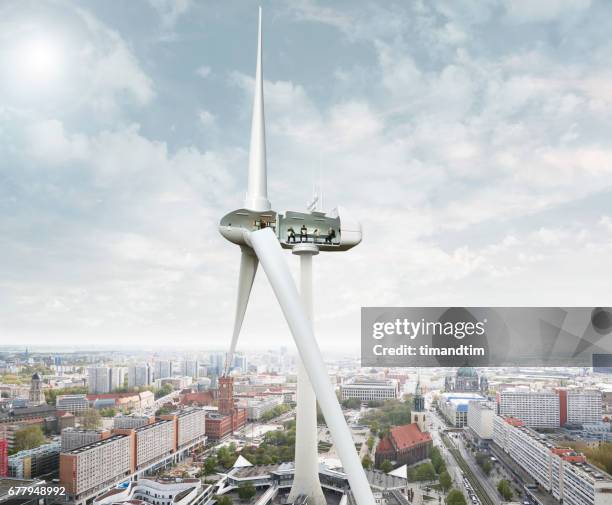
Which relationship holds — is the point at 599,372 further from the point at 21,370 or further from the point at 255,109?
the point at 21,370

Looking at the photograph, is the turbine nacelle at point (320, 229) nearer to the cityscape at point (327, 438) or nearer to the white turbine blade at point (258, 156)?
the white turbine blade at point (258, 156)

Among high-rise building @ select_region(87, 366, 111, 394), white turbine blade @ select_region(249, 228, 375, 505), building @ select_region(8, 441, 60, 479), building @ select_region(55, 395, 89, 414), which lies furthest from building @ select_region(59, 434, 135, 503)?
white turbine blade @ select_region(249, 228, 375, 505)

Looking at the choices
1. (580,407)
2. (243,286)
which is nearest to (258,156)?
(243,286)

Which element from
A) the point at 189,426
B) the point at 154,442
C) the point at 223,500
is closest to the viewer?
the point at 223,500

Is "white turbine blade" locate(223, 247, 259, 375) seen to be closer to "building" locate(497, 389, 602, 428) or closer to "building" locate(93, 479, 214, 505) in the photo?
"building" locate(93, 479, 214, 505)

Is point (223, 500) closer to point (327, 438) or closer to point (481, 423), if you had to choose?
point (327, 438)

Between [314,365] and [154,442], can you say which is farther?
[154,442]

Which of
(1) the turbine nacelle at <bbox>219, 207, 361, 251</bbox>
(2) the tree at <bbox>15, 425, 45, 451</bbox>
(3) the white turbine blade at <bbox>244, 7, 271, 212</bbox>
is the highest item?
(3) the white turbine blade at <bbox>244, 7, 271, 212</bbox>
